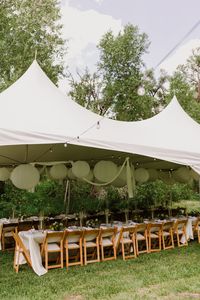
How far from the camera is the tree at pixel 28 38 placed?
1432 centimetres

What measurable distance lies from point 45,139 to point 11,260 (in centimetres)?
279

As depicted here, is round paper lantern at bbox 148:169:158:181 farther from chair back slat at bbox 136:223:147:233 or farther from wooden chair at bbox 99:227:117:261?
wooden chair at bbox 99:227:117:261

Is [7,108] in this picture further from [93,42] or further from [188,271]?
[93,42]

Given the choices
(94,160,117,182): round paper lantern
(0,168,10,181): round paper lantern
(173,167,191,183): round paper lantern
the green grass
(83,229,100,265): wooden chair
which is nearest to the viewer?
(83,229,100,265): wooden chair

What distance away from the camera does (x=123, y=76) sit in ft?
61.1

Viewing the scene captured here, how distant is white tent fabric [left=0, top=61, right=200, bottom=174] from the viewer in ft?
17.7

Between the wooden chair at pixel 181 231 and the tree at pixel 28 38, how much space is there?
917 cm

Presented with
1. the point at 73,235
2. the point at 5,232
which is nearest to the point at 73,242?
the point at 73,235

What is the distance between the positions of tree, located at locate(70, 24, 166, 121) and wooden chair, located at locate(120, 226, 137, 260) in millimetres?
11436

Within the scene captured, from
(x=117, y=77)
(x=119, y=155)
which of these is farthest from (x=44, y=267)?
(x=117, y=77)

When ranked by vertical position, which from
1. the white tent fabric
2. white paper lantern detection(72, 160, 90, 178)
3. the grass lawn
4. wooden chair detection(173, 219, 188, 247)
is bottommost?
the grass lawn

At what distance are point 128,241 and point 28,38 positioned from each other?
11158 millimetres

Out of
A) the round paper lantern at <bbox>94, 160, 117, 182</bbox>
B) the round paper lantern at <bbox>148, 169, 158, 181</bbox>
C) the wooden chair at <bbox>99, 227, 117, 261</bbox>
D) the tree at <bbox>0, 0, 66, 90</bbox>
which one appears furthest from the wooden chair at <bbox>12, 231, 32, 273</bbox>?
the tree at <bbox>0, 0, 66, 90</bbox>

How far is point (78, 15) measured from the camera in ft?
59.9
